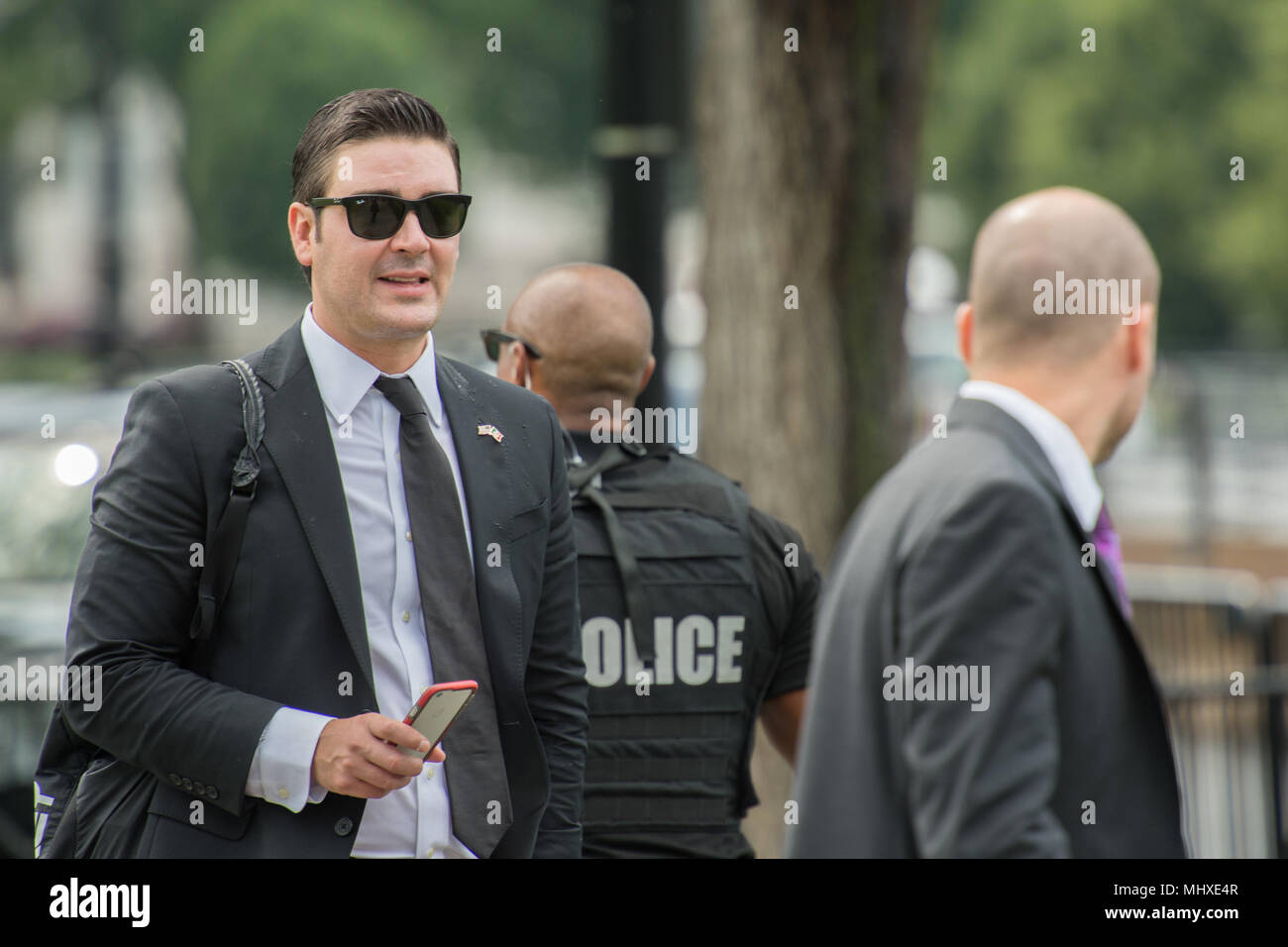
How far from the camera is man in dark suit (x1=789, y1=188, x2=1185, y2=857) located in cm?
215

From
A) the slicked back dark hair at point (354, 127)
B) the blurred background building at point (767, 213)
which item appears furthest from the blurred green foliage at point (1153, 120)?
the slicked back dark hair at point (354, 127)

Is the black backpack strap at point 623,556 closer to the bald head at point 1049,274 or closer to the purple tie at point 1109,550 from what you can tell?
the purple tie at point 1109,550

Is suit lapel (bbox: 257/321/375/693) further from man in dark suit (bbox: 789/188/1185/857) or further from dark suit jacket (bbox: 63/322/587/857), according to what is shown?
man in dark suit (bbox: 789/188/1185/857)

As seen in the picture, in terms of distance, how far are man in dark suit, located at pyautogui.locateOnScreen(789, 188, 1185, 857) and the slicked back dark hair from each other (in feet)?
3.48

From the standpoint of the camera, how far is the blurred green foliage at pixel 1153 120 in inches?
976

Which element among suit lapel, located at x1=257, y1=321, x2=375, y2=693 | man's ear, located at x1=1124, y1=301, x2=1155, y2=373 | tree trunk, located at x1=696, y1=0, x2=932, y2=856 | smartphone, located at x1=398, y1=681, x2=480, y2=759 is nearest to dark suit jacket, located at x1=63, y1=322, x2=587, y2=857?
suit lapel, located at x1=257, y1=321, x2=375, y2=693

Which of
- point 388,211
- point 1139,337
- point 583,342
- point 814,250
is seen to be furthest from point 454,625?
point 814,250

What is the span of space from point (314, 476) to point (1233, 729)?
6.49 meters

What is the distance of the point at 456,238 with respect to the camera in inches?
116

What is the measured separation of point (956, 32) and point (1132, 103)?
3947 mm

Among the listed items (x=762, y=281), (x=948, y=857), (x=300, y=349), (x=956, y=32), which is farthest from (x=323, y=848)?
(x=956, y=32)

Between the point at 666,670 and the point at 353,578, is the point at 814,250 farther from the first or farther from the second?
the point at 353,578

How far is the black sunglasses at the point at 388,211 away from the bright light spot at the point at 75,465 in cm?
390

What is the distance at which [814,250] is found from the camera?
605 cm
